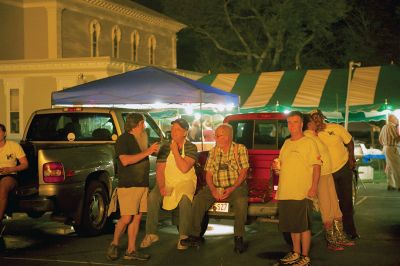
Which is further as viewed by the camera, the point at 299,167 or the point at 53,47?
the point at 53,47

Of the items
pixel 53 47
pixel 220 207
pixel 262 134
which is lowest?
pixel 220 207

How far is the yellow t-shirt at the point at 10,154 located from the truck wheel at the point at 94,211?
114 centimetres

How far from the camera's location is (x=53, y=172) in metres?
9.00

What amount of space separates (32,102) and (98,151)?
1664 cm

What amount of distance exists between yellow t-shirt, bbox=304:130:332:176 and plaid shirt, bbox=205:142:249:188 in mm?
911

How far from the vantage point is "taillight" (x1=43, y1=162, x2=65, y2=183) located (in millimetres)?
8992

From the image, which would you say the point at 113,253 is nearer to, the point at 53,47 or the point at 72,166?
the point at 72,166

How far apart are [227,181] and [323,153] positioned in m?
1.29

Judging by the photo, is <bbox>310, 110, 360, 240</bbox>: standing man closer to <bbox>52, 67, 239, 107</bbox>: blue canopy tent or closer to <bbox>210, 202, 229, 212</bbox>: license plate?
<bbox>210, 202, 229, 212</bbox>: license plate

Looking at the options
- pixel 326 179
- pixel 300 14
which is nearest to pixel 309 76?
pixel 326 179

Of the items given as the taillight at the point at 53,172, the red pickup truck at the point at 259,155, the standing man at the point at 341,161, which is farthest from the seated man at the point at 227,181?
the taillight at the point at 53,172

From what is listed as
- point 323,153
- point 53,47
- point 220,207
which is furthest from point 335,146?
point 53,47

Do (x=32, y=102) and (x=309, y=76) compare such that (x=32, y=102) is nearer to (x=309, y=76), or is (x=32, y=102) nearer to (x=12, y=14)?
(x=12, y=14)

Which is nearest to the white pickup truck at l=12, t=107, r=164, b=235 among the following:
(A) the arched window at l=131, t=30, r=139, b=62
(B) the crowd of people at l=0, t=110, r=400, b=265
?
(B) the crowd of people at l=0, t=110, r=400, b=265
